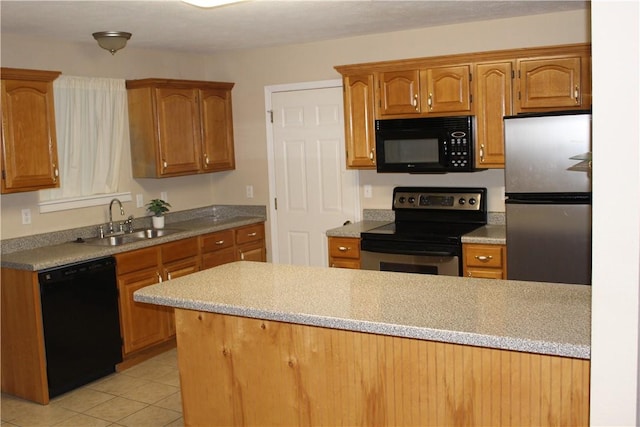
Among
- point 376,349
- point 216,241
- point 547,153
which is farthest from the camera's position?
point 216,241

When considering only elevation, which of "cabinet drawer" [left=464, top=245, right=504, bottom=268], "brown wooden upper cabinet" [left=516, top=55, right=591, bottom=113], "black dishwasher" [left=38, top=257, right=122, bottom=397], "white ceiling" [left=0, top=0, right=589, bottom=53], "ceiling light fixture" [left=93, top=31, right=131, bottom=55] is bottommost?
"black dishwasher" [left=38, top=257, right=122, bottom=397]

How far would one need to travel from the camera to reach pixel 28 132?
425 cm

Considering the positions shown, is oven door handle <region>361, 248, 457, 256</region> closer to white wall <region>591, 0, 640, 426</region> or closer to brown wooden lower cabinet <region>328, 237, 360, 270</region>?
brown wooden lower cabinet <region>328, 237, 360, 270</region>

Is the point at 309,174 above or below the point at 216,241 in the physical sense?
above

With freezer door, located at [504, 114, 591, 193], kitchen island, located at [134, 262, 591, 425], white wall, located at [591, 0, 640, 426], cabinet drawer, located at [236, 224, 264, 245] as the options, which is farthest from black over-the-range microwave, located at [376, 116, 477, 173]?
white wall, located at [591, 0, 640, 426]

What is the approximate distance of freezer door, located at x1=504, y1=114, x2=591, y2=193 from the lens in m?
4.01

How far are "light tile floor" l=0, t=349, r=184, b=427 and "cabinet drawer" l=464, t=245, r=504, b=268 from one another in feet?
6.94

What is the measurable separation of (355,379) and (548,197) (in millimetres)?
2212

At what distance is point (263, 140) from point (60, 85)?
180 cm

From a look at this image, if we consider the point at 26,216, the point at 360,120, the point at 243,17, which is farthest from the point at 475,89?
the point at 26,216

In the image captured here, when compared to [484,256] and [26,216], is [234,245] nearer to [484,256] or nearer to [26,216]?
[26,216]

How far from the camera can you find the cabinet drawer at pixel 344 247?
16.2 ft

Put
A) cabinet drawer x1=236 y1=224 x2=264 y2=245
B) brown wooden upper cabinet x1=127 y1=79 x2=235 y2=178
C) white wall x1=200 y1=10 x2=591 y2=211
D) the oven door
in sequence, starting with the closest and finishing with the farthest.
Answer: the oven door < white wall x1=200 y1=10 x2=591 y2=211 < brown wooden upper cabinet x1=127 y1=79 x2=235 y2=178 < cabinet drawer x1=236 y1=224 x2=264 y2=245

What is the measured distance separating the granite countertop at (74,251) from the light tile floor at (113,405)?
2.89 feet
